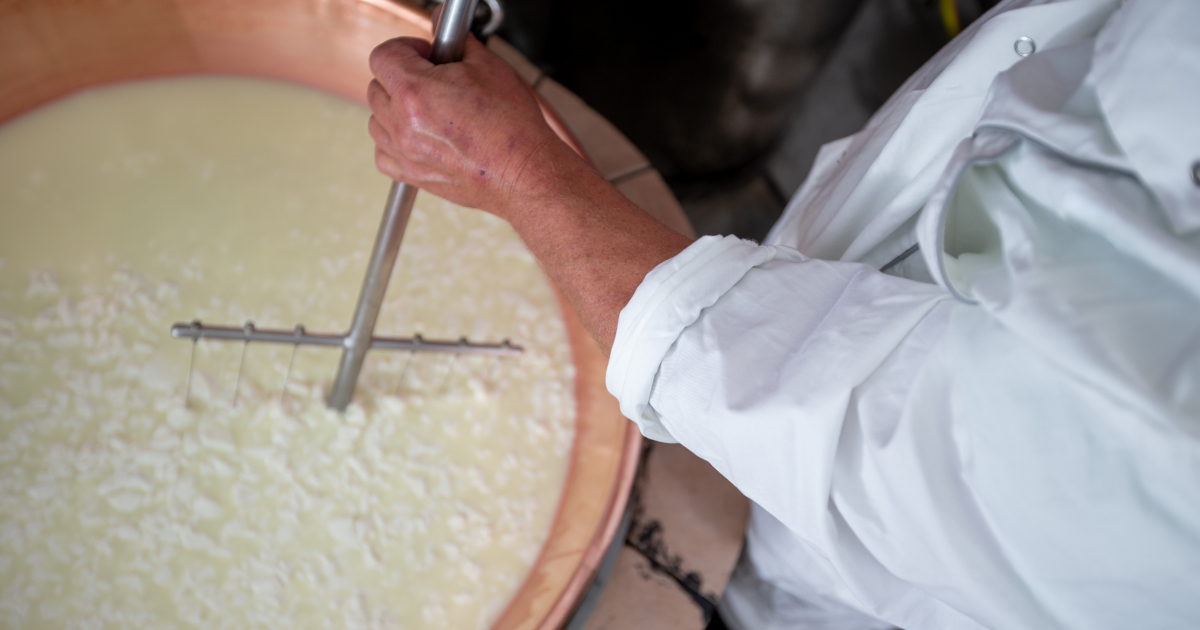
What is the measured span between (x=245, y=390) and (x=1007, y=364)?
0.82m

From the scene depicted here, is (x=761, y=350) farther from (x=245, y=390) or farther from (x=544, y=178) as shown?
(x=245, y=390)

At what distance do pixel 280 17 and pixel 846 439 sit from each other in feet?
3.08

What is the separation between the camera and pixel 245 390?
884mm

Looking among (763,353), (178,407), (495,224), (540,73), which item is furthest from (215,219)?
(763,353)

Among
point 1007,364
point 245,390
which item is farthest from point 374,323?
point 1007,364

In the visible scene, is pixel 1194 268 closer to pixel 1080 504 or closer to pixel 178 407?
pixel 1080 504

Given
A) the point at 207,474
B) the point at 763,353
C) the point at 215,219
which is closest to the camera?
the point at 763,353

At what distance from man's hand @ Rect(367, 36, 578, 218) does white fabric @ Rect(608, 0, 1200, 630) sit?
0.20 meters

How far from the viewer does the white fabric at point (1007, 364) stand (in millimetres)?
416

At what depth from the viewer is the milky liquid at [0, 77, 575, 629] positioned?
0.78 m

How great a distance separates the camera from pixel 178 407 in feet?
2.79

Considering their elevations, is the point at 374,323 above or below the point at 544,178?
below

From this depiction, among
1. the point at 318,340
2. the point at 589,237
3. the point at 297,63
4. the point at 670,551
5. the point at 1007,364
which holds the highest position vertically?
the point at 1007,364

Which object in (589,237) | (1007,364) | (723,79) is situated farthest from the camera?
(723,79)
